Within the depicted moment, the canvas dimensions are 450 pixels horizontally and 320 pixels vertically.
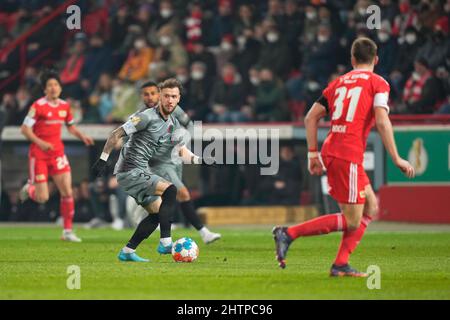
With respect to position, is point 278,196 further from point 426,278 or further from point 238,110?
point 426,278

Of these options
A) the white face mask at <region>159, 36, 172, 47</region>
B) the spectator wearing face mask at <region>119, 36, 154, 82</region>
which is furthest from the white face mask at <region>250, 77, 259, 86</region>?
the spectator wearing face mask at <region>119, 36, 154, 82</region>

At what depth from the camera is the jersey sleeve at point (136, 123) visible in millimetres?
13633

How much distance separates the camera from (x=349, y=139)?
11.4 metres

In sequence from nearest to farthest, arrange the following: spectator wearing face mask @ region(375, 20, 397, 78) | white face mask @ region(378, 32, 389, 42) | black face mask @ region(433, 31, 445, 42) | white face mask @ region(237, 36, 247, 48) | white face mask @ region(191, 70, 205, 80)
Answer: black face mask @ region(433, 31, 445, 42), spectator wearing face mask @ region(375, 20, 397, 78), white face mask @ region(378, 32, 389, 42), white face mask @ region(191, 70, 205, 80), white face mask @ region(237, 36, 247, 48)

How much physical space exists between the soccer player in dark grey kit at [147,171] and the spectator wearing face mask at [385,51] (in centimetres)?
1046

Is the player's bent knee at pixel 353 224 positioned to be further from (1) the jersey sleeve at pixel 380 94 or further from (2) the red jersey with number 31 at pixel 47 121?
(2) the red jersey with number 31 at pixel 47 121

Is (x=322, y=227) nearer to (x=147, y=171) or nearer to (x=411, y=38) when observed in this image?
(x=147, y=171)

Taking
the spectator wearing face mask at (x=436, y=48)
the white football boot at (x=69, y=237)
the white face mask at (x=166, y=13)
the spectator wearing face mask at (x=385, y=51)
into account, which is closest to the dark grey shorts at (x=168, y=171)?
the white football boot at (x=69, y=237)

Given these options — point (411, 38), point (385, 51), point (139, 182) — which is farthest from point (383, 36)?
point (139, 182)

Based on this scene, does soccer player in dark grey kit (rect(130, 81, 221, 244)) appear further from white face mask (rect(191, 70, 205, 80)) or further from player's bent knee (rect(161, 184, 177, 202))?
white face mask (rect(191, 70, 205, 80))

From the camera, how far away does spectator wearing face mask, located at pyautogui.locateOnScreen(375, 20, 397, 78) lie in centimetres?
2408

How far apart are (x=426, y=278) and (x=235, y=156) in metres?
13.1
